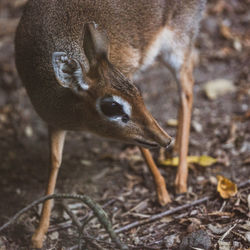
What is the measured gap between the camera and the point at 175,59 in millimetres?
4059

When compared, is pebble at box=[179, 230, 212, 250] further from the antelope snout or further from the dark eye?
the dark eye

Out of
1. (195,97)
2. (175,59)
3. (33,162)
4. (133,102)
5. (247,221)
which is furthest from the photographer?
(195,97)

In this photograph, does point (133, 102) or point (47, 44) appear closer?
point (133, 102)

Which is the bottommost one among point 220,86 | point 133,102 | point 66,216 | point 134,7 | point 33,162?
point 66,216

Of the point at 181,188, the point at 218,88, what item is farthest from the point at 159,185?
the point at 218,88

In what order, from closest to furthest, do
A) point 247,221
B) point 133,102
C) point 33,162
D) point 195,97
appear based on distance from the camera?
point 133,102 → point 247,221 → point 33,162 → point 195,97

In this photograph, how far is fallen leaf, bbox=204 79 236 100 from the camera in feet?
16.6

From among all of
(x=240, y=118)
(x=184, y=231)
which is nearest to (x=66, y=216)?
(x=184, y=231)

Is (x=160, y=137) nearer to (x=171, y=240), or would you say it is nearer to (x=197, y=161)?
(x=171, y=240)

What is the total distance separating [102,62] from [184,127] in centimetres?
155

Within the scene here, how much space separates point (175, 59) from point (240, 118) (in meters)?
1.03

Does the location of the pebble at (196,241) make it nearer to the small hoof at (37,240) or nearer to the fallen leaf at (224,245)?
the fallen leaf at (224,245)

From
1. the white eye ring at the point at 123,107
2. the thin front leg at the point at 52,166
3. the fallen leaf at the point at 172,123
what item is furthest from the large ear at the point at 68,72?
the fallen leaf at the point at 172,123

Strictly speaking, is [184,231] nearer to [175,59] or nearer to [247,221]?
[247,221]
